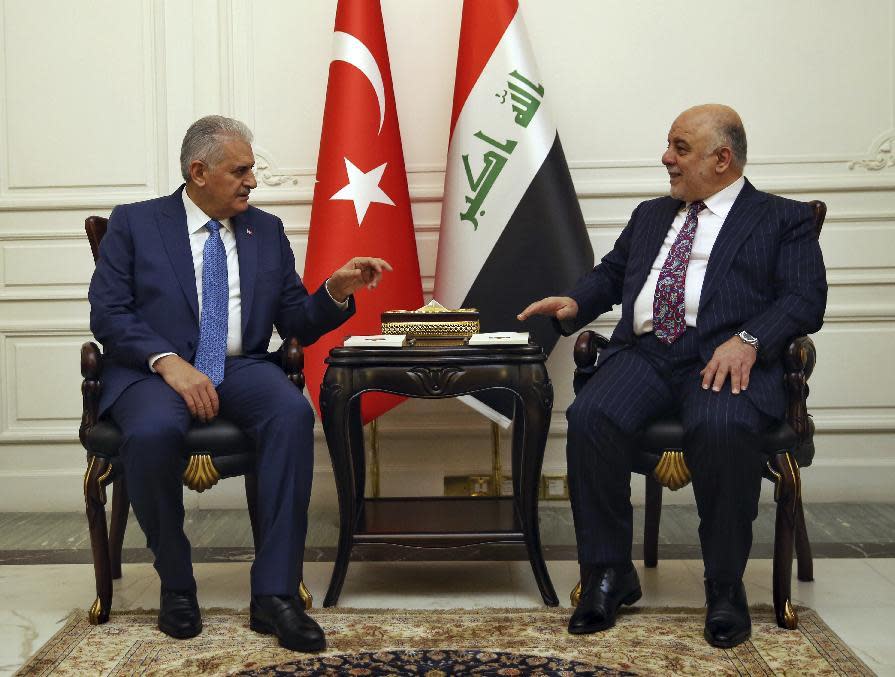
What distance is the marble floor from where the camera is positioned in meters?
2.54

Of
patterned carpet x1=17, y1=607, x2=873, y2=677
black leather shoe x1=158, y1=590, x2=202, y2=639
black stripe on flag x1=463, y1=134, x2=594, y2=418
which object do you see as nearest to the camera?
patterned carpet x1=17, y1=607, x2=873, y2=677

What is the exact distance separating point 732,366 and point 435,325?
0.81 metres

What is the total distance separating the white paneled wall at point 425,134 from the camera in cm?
381

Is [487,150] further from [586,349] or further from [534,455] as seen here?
[534,455]

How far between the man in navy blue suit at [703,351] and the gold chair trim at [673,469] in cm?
5

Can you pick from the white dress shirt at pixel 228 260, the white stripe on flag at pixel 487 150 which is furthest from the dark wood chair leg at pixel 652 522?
the white dress shirt at pixel 228 260

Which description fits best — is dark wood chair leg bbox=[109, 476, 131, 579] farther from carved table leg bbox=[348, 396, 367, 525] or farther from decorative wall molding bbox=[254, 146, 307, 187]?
decorative wall molding bbox=[254, 146, 307, 187]

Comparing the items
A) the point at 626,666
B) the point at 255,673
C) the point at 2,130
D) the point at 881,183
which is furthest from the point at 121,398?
the point at 881,183

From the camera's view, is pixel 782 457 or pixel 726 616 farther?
pixel 782 457

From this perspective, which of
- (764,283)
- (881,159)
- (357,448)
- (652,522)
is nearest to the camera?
(764,283)

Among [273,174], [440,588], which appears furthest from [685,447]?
[273,174]

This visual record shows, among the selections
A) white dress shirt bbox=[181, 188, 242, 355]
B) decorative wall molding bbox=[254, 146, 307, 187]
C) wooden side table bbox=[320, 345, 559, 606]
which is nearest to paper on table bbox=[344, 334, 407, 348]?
wooden side table bbox=[320, 345, 559, 606]

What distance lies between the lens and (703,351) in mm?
2602

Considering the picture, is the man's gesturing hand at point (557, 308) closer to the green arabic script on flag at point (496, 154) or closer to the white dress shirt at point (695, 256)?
the white dress shirt at point (695, 256)
